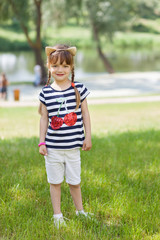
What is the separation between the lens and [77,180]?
2.72 meters

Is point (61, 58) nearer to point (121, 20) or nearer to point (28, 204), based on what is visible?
point (28, 204)

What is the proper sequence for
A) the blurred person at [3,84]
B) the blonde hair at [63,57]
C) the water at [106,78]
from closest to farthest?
the blonde hair at [63,57], the blurred person at [3,84], the water at [106,78]

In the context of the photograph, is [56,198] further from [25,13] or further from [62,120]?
[25,13]

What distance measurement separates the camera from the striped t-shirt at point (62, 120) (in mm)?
2611

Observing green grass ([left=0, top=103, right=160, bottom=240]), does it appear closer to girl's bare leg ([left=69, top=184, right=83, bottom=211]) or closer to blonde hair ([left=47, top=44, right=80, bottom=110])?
girl's bare leg ([left=69, top=184, right=83, bottom=211])

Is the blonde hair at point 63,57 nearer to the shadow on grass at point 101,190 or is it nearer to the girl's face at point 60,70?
the girl's face at point 60,70

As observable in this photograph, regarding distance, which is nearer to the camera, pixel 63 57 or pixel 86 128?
pixel 63 57

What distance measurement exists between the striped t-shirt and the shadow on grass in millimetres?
611

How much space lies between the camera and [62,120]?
8.57 feet

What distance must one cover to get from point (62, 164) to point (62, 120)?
14.9 inches

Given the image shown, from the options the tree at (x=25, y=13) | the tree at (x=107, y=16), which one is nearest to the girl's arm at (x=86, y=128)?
the tree at (x=25, y=13)

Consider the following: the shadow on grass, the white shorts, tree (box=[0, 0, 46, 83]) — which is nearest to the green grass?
the shadow on grass

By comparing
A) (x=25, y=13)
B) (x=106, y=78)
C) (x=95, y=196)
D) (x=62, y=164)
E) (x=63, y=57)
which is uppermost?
(x=25, y=13)

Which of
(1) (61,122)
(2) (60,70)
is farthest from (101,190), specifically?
(2) (60,70)
